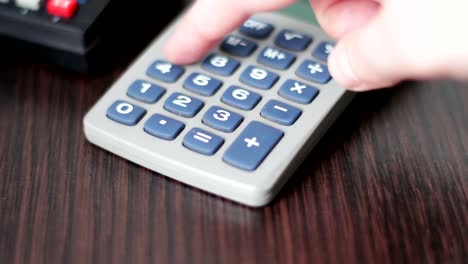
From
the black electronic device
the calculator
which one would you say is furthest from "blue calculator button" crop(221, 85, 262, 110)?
the black electronic device

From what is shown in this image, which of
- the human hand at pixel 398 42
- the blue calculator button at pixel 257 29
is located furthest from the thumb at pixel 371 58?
the blue calculator button at pixel 257 29

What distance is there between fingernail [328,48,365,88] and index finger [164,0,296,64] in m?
0.04

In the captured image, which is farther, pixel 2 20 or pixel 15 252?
pixel 2 20

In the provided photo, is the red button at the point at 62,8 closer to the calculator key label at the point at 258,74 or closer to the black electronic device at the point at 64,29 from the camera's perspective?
the black electronic device at the point at 64,29

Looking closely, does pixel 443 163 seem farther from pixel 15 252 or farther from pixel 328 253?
pixel 15 252

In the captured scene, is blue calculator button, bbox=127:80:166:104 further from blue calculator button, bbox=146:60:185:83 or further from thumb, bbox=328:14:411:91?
thumb, bbox=328:14:411:91

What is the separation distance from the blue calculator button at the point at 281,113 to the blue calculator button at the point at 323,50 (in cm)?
5

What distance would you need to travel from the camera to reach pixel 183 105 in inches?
16.7

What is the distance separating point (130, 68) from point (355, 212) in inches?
6.8

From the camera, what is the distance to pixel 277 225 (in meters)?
0.38

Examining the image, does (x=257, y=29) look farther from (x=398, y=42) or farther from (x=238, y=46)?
(x=398, y=42)

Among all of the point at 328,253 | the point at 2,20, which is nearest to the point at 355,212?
the point at 328,253

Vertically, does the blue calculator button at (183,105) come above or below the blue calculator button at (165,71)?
above

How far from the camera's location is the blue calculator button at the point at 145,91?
0.43 m
